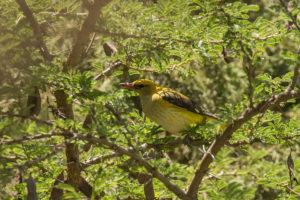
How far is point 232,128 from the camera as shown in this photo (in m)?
2.19

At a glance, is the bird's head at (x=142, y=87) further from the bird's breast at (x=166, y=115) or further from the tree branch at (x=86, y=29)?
the tree branch at (x=86, y=29)

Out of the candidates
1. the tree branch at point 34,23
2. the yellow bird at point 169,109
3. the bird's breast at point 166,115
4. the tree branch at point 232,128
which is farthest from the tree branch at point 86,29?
the tree branch at point 232,128

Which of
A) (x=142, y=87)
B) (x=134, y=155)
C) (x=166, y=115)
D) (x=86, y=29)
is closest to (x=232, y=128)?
(x=134, y=155)

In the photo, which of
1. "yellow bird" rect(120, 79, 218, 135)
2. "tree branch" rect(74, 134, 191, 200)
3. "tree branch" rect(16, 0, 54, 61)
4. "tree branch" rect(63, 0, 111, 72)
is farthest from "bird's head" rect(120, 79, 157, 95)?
"tree branch" rect(74, 134, 191, 200)

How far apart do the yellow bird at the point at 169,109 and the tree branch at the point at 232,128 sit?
32.5 inches

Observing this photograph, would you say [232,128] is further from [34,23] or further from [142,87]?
[34,23]

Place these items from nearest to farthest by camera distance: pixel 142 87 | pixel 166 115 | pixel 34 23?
1. pixel 34 23
2. pixel 166 115
3. pixel 142 87

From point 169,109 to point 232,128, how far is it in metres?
1.29

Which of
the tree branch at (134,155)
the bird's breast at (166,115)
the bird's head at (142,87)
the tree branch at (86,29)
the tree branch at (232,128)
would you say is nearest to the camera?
the tree branch at (232,128)

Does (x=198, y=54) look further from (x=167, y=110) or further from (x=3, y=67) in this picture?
(x=3, y=67)

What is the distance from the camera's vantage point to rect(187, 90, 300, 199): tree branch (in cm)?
199

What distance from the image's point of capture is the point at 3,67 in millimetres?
2496

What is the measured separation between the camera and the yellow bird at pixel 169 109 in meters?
3.32

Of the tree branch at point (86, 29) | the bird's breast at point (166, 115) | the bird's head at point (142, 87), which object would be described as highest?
the tree branch at point (86, 29)
